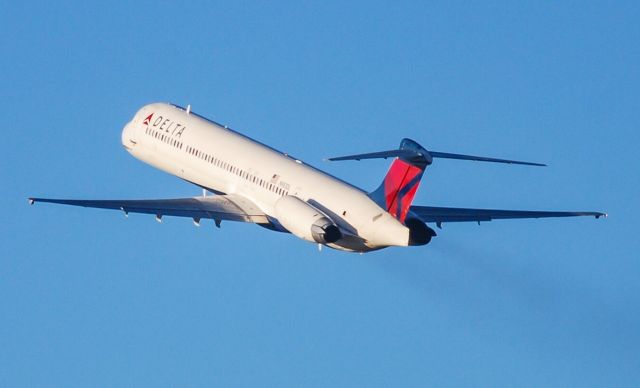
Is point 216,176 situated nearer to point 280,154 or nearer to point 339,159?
point 280,154

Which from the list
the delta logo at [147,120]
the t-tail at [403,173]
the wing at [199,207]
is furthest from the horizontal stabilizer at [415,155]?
the delta logo at [147,120]

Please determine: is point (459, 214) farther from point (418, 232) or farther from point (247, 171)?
point (247, 171)

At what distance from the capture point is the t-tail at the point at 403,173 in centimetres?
7000

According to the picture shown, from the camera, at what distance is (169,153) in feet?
290

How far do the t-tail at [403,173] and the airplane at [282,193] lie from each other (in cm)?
4

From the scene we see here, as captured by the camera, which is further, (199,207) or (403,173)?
(199,207)

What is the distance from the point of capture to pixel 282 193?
259 ft

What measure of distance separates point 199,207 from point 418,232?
36.2 ft

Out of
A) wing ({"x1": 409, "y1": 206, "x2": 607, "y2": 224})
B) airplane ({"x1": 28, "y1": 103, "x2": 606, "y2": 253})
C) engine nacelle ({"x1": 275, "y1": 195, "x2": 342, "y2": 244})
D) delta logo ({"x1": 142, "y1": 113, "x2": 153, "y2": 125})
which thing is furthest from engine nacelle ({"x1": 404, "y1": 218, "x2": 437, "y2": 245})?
delta logo ({"x1": 142, "y1": 113, "x2": 153, "y2": 125})

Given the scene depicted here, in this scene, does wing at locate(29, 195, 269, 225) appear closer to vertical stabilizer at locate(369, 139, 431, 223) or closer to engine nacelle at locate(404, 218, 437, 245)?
vertical stabilizer at locate(369, 139, 431, 223)

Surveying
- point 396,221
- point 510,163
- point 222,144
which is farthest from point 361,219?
point 222,144

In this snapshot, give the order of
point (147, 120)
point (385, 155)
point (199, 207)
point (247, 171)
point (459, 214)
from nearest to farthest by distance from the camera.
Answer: point (385, 155)
point (459, 214)
point (199, 207)
point (247, 171)
point (147, 120)

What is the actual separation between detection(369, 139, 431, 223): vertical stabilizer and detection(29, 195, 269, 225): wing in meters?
7.61

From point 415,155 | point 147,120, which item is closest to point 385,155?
point 415,155
